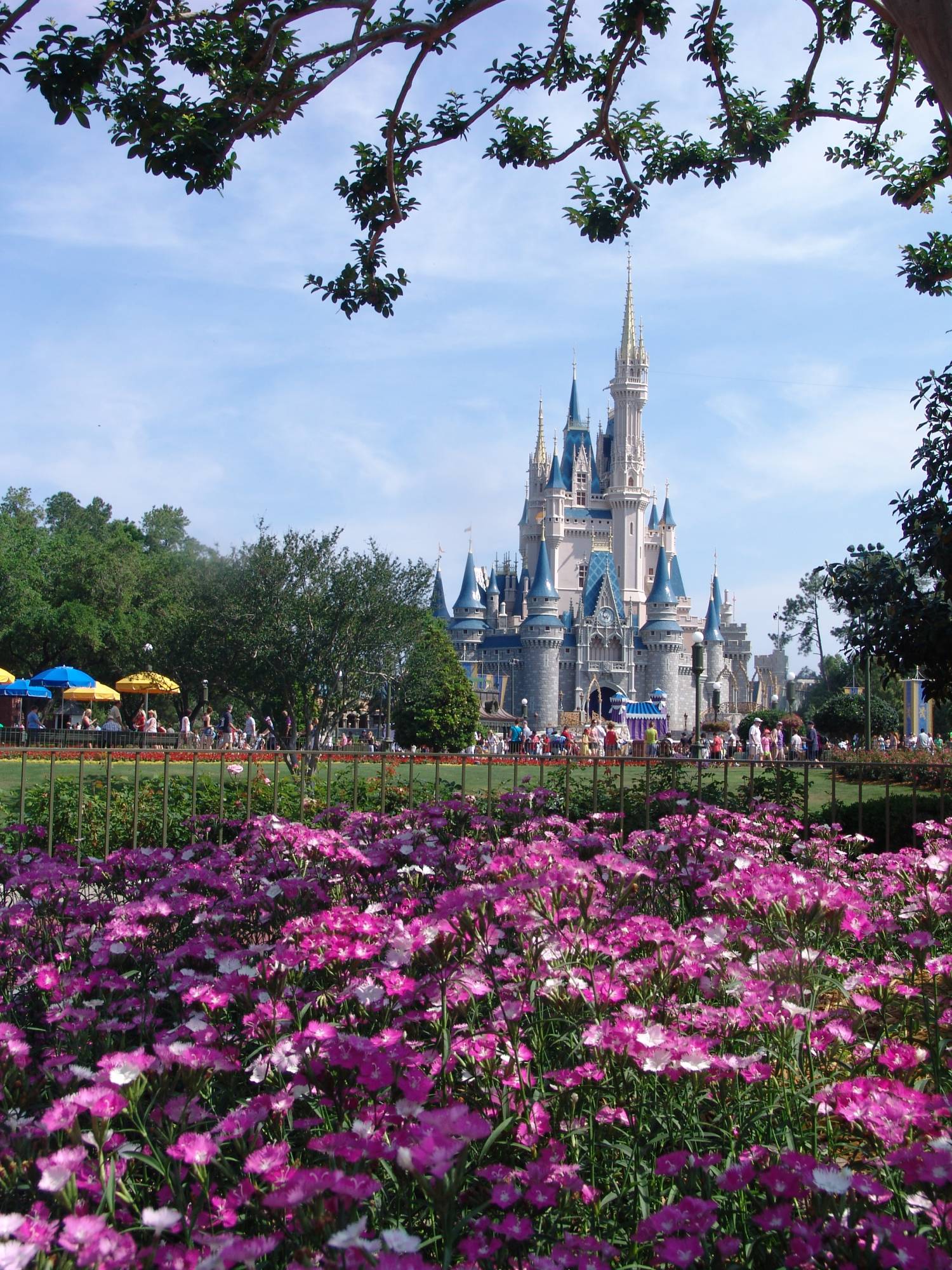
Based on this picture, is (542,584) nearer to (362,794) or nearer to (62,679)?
(62,679)

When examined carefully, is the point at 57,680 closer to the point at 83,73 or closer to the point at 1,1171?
the point at 83,73

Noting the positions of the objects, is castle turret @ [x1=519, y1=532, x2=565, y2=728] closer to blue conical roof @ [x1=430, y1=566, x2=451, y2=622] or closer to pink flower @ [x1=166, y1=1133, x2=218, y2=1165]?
blue conical roof @ [x1=430, y1=566, x2=451, y2=622]

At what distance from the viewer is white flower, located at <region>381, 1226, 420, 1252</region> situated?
1.72m

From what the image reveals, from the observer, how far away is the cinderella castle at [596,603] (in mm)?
79750

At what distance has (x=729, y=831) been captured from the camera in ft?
16.6

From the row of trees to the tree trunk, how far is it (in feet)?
69.8

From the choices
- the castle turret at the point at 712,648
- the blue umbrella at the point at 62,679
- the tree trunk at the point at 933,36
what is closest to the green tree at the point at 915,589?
the tree trunk at the point at 933,36

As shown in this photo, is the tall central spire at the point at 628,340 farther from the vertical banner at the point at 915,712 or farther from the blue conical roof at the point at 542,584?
the vertical banner at the point at 915,712

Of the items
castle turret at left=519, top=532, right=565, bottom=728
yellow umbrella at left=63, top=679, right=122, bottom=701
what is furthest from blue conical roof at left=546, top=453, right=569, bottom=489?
yellow umbrella at left=63, top=679, right=122, bottom=701

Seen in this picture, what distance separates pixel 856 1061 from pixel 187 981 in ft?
6.14

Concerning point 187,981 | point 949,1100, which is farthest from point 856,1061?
point 187,981

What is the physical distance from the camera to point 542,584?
262 ft

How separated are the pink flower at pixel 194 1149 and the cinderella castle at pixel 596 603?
71.9 meters

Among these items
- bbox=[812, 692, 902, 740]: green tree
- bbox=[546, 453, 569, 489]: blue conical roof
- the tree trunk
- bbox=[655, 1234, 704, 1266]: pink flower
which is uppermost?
bbox=[546, 453, 569, 489]: blue conical roof
